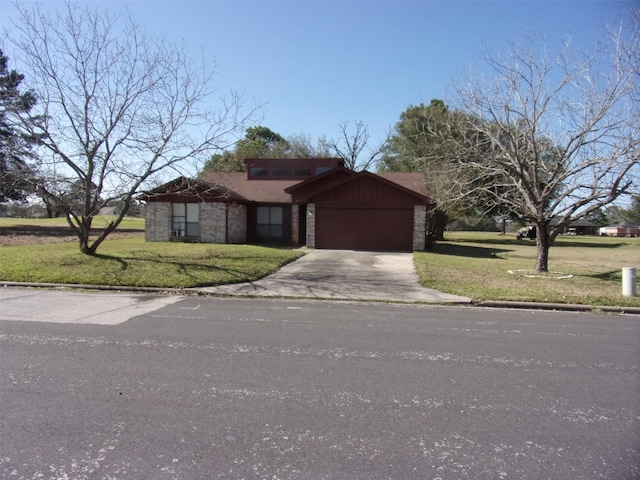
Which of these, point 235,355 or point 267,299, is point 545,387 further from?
point 267,299

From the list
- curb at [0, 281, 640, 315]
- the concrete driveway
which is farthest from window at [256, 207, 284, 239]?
curb at [0, 281, 640, 315]

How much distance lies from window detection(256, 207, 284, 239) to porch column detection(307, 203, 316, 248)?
3.14 metres

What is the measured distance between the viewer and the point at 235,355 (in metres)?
5.58

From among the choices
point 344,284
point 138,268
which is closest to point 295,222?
point 138,268

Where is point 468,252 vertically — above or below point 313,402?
above

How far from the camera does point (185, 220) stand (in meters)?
25.0

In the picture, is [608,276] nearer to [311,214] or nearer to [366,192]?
[366,192]

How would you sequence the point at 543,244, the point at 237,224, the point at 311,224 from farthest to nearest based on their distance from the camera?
the point at 237,224 → the point at 311,224 → the point at 543,244

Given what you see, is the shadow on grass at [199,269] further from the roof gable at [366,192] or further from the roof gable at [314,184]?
the roof gable at [314,184]

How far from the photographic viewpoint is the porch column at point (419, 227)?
77.0 ft

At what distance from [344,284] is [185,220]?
49.8 ft

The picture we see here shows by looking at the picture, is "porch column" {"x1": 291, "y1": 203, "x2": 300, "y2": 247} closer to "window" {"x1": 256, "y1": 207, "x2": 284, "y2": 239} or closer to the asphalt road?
"window" {"x1": 256, "y1": 207, "x2": 284, "y2": 239}

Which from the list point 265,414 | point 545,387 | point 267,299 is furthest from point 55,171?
point 545,387

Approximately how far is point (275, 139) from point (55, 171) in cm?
5223
